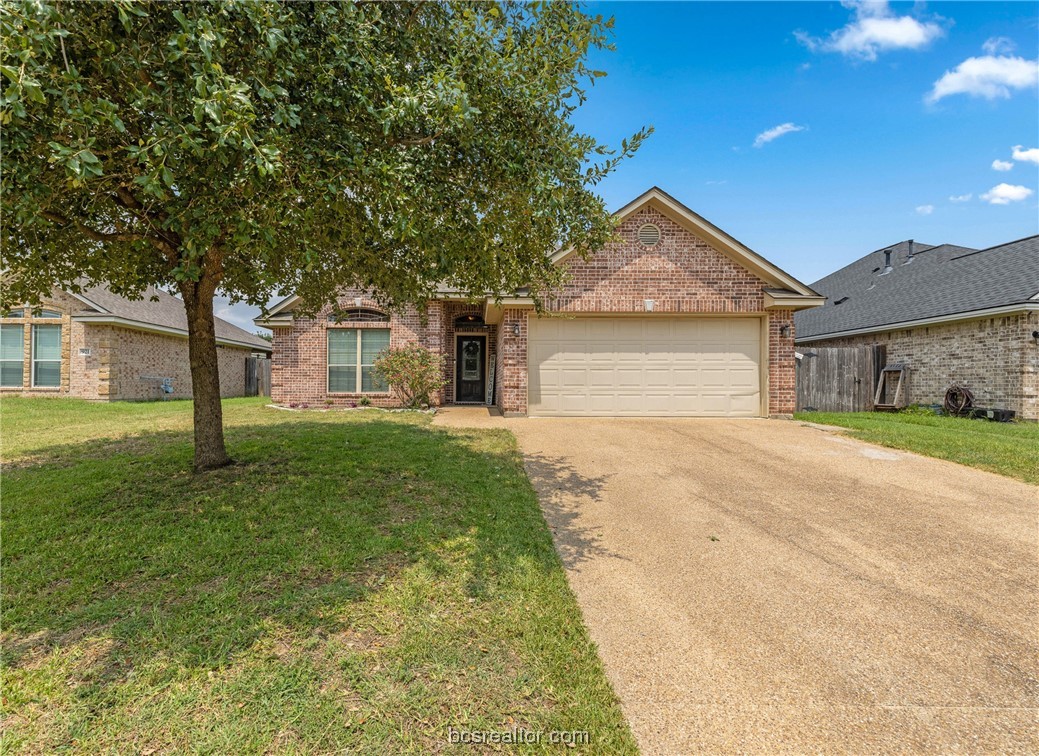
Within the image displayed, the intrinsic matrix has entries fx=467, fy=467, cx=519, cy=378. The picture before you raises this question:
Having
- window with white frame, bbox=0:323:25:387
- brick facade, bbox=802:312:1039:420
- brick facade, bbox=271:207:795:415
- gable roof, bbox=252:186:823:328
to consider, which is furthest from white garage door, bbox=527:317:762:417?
window with white frame, bbox=0:323:25:387

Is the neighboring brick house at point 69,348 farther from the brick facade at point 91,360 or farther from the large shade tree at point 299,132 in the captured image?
the large shade tree at point 299,132

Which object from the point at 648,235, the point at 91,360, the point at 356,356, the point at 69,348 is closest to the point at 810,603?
the point at 648,235

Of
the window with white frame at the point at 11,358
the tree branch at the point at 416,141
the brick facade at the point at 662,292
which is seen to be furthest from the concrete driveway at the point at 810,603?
the window with white frame at the point at 11,358

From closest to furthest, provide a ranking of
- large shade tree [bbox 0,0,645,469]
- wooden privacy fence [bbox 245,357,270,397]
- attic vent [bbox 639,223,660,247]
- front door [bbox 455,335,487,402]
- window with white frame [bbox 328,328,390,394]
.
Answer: large shade tree [bbox 0,0,645,469] < attic vent [bbox 639,223,660,247] < window with white frame [bbox 328,328,390,394] < front door [bbox 455,335,487,402] < wooden privacy fence [bbox 245,357,270,397]

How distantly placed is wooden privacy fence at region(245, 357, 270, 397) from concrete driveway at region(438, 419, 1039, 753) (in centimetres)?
2070

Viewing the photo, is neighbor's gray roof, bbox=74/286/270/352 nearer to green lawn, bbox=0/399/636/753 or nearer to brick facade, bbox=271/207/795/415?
brick facade, bbox=271/207/795/415

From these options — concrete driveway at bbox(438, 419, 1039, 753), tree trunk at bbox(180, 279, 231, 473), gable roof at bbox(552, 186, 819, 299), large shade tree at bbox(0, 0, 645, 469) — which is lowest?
concrete driveway at bbox(438, 419, 1039, 753)

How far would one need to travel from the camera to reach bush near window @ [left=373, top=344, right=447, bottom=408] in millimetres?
12820

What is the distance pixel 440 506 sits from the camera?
15.3ft

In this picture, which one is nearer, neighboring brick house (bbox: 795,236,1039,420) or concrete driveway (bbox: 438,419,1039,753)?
concrete driveway (bbox: 438,419,1039,753)

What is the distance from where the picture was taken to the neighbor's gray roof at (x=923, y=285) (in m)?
12.7

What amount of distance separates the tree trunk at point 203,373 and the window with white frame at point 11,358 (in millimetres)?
14740

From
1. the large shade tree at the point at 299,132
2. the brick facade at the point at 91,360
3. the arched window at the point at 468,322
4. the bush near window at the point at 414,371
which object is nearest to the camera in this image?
the large shade tree at the point at 299,132

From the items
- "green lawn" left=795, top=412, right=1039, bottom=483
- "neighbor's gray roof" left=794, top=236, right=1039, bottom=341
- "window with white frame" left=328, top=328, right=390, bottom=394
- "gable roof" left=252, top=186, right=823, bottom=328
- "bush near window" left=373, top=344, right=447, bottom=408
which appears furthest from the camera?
"window with white frame" left=328, top=328, right=390, bottom=394
